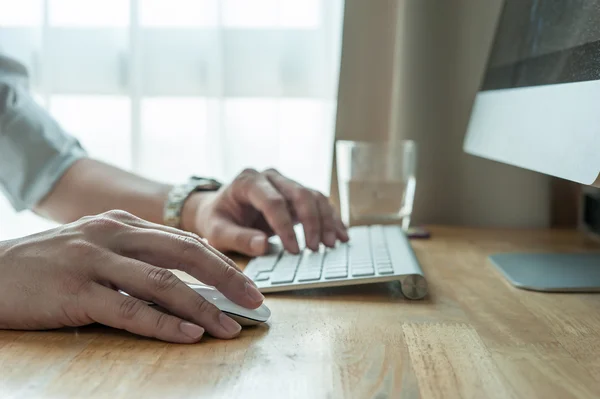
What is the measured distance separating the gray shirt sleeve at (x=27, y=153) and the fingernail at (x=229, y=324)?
66cm

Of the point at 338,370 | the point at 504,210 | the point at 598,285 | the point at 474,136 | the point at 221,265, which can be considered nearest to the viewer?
the point at 338,370

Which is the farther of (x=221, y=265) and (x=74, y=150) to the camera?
(x=74, y=150)

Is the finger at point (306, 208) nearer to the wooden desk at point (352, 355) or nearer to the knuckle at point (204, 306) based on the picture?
the wooden desk at point (352, 355)

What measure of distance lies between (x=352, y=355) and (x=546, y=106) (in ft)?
1.34

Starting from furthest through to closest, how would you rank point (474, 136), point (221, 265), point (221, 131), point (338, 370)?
point (221, 131)
point (474, 136)
point (221, 265)
point (338, 370)

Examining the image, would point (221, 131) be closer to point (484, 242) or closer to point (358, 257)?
point (484, 242)

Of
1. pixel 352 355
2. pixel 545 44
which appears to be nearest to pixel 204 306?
pixel 352 355

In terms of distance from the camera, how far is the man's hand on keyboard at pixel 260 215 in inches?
38.7

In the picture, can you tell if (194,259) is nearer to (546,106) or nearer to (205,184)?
(546,106)

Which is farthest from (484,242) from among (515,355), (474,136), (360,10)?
(515,355)

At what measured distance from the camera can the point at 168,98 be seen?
158 centimetres

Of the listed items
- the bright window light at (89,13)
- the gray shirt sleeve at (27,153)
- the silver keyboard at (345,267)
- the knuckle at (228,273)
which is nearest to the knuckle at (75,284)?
the knuckle at (228,273)

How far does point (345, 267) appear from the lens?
84 cm

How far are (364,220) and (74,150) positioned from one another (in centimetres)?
49
